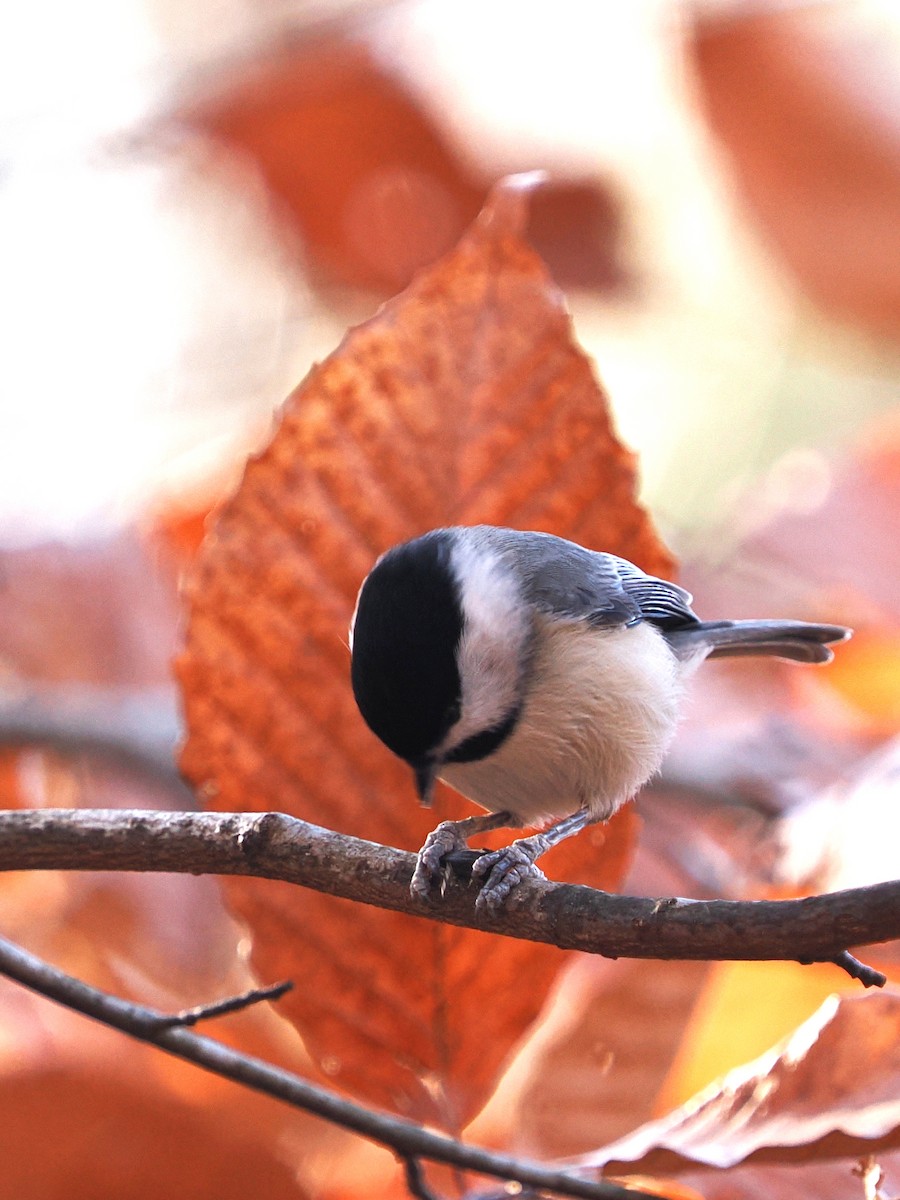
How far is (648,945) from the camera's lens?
0.49 metres

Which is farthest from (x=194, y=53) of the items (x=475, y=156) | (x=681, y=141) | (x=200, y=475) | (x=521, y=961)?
(x=521, y=961)

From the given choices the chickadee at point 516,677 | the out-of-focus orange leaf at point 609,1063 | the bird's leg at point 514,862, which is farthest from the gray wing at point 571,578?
the out-of-focus orange leaf at point 609,1063

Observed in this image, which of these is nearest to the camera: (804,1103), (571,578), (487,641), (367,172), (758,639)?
(804,1103)

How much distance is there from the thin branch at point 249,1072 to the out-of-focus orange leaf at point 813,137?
0.91m

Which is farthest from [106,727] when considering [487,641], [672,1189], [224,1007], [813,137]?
[813,137]

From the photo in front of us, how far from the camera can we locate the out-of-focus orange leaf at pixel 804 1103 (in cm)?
53

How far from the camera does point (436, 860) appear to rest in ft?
2.09

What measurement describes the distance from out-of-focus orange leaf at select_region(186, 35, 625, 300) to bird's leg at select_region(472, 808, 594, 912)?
625mm

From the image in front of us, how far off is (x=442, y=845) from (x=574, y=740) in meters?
0.16

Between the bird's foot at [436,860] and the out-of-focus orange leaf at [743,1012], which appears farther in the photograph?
the out-of-focus orange leaf at [743,1012]

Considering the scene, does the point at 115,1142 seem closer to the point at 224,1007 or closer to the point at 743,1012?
the point at 224,1007

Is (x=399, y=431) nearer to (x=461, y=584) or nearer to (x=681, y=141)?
(x=461, y=584)

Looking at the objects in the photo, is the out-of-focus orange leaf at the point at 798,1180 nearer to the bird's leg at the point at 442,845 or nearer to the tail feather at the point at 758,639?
the bird's leg at the point at 442,845

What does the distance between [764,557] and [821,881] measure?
580mm
